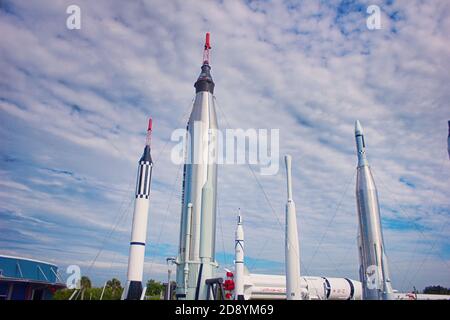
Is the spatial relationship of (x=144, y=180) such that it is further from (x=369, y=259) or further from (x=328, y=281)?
(x=328, y=281)

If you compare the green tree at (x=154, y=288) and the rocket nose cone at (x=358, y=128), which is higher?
the rocket nose cone at (x=358, y=128)

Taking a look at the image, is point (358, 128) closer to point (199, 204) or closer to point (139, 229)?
point (199, 204)

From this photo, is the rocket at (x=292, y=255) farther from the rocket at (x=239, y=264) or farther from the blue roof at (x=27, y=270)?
the blue roof at (x=27, y=270)

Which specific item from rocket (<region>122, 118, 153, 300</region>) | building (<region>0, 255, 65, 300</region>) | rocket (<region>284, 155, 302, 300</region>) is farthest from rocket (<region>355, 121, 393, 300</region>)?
building (<region>0, 255, 65, 300</region>)

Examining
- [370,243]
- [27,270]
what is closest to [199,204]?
→ [370,243]

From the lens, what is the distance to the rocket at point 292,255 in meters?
22.4

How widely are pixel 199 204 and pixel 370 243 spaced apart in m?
11.0

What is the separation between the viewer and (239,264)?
23453 millimetres

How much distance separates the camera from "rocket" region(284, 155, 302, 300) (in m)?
22.4

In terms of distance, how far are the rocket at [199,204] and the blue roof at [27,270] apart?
61.9 ft

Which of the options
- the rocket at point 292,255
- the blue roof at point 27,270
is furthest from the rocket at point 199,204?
the blue roof at point 27,270

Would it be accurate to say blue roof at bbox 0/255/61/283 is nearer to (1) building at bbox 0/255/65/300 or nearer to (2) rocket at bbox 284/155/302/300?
(1) building at bbox 0/255/65/300
